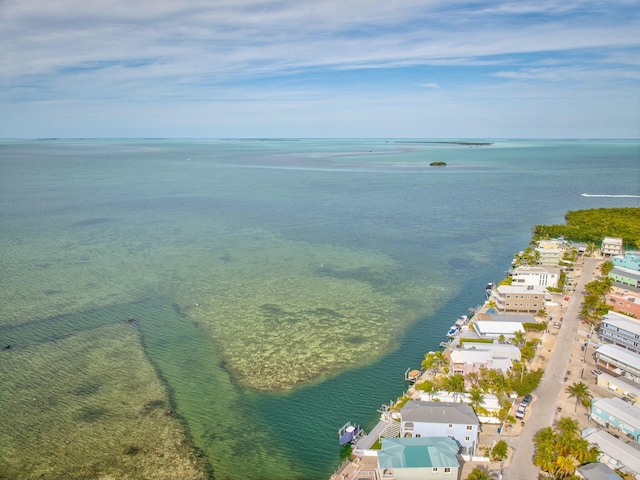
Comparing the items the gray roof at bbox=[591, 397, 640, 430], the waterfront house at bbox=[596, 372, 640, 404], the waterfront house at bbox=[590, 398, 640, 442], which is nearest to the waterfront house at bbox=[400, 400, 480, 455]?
the waterfront house at bbox=[590, 398, 640, 442]

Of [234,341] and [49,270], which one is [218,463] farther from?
[49,270]

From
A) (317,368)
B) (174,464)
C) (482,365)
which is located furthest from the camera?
(317,368)

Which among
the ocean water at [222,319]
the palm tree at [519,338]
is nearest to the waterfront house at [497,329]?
the palm tree at [519,338]

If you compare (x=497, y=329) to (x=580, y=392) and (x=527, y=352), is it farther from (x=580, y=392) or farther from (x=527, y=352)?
(x=580, y=392)

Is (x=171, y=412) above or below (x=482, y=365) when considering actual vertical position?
below

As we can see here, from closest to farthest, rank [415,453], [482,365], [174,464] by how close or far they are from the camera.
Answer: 1. [415,453]
2. [174,464]
3. [482,365]

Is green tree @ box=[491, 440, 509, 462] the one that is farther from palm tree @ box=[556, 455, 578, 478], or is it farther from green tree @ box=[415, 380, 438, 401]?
green tree @ box=[415, 380, 438, 401]

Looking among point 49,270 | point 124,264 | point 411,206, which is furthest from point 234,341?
point 411,206
